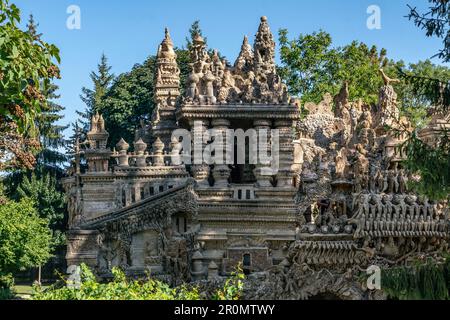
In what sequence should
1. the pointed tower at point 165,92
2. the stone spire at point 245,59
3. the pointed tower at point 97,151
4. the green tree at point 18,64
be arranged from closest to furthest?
the green tree at point 18,64, the pointed tower at point 97,151, the stone spire at point 245,59, the pointed tower at point 165,92

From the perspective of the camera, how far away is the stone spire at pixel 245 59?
31.1 m

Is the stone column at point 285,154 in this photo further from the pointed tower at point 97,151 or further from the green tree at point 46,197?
the green tree at point 46,197

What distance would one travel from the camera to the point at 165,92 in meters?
36.2

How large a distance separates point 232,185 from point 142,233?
11.3ft

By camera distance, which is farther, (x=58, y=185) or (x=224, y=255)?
(x=58, y=185)

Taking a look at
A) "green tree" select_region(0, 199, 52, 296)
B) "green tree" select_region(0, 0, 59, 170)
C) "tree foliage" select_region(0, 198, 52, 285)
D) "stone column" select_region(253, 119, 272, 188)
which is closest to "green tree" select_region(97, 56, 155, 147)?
"tree foliage" select_region(0, 198, 52, 285)

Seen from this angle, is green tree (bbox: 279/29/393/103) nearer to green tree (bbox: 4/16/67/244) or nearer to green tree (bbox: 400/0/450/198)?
green tree (bbox: 4/16/67/244)

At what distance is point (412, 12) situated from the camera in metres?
17.6

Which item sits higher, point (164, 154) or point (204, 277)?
point (164, 154)

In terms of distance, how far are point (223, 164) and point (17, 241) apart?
40.9 feet

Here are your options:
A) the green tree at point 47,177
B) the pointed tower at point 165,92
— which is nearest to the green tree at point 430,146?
the pointed tower at point 165,92

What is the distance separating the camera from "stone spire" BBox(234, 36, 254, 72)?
1224 inches
